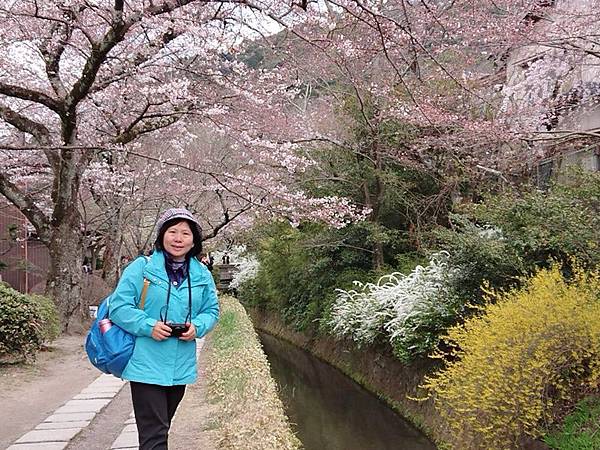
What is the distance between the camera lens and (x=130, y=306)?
10.1 ft

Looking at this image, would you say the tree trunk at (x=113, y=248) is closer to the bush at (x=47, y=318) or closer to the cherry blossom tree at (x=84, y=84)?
the cherry blossom tree at (x=84, y=84)

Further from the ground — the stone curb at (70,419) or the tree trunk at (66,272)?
the tree trunk at (66,272)

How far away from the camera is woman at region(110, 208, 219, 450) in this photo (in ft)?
10.0

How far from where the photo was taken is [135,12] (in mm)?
6082

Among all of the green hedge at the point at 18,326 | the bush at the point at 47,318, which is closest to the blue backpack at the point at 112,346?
the green hedge at the point at 18,326

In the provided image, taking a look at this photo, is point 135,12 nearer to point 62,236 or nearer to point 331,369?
point 62,236

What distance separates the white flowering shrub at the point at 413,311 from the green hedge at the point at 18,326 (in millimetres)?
4915

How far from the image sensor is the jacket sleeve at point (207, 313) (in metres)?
3.25

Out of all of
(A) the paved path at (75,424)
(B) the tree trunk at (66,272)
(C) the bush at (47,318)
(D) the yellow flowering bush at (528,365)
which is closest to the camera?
(A) the paved path at (75,424)

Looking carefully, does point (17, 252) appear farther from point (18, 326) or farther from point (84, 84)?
point (84, 84)

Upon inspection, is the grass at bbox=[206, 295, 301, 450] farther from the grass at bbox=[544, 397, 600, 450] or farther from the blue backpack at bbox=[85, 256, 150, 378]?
the grass at bbox=[544, 397, 600, 450]

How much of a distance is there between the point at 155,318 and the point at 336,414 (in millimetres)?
7604

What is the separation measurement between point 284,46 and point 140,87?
3727mm

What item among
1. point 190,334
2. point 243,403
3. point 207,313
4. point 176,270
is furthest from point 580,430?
point 176,270
